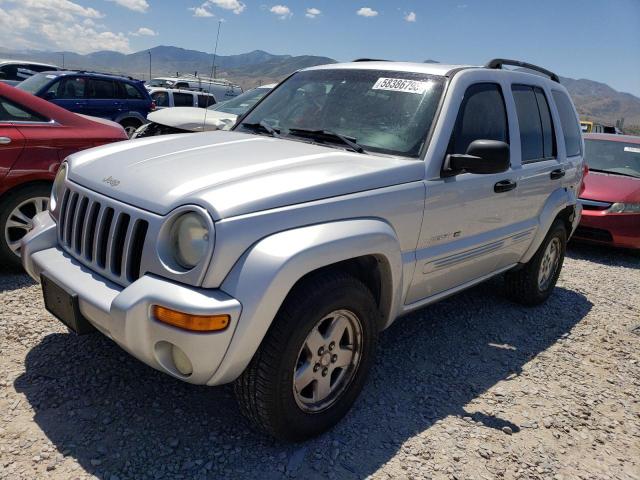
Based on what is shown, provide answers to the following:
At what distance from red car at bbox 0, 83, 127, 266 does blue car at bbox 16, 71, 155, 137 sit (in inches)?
274

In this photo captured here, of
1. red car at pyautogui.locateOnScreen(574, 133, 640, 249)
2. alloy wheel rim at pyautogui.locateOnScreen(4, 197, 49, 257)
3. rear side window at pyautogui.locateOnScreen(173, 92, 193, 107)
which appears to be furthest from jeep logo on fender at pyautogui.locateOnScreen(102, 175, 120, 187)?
rear side window at pyautogui.locateOnScreen(173, 92, 193, 107)

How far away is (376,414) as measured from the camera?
295cm

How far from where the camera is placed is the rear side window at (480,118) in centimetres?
323

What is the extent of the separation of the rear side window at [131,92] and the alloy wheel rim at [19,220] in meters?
8.83

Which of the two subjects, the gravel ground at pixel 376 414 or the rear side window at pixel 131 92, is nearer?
the gravel ground at pixel 376 414

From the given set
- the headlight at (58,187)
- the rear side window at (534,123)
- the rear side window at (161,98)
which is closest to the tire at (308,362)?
the headlight at (58,187)

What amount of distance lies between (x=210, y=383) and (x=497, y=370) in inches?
85.7

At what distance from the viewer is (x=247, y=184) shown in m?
2.37

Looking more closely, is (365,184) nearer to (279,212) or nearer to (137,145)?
(279,212)

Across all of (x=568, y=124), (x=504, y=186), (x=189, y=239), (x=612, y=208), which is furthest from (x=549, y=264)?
(x=189, y=239)

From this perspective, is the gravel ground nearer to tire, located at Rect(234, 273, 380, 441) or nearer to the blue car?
tire, located at Rect(234, 273, 380, 441)

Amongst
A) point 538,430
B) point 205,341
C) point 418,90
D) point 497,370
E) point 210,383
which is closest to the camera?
point 205,341

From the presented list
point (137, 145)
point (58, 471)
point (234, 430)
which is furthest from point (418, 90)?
point (58, 471)

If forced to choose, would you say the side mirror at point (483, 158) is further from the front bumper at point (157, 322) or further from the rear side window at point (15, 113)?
the rear side window at point (15, 113)
